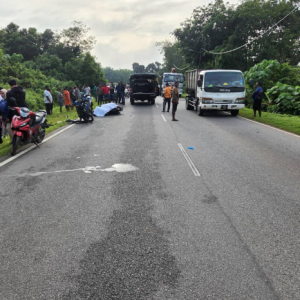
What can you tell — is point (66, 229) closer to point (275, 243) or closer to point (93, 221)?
point (93, 221)

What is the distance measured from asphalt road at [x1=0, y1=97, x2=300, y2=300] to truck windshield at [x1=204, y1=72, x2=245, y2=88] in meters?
9.62

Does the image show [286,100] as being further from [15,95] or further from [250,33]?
[250,33]

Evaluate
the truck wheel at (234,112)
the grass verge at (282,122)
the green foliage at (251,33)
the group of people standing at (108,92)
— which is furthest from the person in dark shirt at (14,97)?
the green foliage at (251,33)

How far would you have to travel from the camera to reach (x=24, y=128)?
9.05 meters

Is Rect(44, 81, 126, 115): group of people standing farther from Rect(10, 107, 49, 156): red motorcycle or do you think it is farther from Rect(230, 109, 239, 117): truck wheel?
Rect(10, 107, 49, 156): red motorcycle

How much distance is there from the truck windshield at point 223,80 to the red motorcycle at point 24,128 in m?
10.5

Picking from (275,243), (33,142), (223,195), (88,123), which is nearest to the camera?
(275,243)

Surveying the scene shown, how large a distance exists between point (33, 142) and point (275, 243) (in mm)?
8130

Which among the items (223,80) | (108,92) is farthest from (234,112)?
(108,92)

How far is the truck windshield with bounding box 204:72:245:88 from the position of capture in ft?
57.8

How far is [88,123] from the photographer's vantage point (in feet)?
53.3

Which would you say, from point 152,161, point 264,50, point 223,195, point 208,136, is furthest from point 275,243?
point 264,50

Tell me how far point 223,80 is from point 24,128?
11.9 meters

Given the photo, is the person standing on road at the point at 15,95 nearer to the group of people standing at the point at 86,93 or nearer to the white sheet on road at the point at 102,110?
the white sheet on road at the point at 102,110
